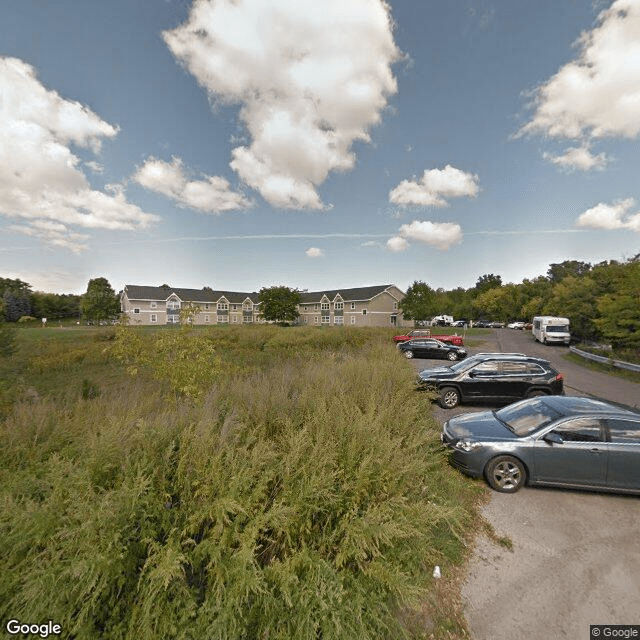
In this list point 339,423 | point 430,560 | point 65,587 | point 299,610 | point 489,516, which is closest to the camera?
point 65,587

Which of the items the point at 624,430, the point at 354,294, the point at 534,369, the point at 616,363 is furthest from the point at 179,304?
the point at 624,430

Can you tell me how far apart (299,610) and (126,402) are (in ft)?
13.9

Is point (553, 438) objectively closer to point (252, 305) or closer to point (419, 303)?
point (419, 303)

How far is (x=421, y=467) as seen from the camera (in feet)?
11.0

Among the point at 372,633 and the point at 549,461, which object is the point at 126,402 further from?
the point at 549,461

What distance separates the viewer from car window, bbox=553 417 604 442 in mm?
4672

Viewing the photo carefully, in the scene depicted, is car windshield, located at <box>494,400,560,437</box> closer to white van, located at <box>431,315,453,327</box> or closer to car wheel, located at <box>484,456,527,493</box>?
car wheel, located at <box>484,456,527,493</box>

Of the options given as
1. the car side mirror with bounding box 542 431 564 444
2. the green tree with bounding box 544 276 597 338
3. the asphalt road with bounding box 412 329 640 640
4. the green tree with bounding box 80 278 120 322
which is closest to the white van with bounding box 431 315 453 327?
the green tree with bounding box 544 276 597 338

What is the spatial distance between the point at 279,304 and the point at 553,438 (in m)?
55.0

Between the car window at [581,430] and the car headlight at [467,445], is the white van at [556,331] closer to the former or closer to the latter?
the car window at [581,430]

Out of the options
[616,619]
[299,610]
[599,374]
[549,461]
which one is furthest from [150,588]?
[599,374]

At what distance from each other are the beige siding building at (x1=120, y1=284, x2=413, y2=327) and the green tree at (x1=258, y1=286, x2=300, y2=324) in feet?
11.4

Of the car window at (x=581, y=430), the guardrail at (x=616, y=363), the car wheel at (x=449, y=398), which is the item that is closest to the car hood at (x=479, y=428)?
the car window at (x=581, y=430)

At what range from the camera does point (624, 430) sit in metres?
4.65
